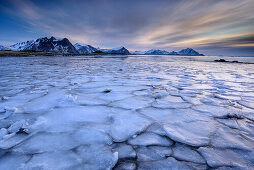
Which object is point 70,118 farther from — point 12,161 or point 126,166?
point 126,166

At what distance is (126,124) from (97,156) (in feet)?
1.62

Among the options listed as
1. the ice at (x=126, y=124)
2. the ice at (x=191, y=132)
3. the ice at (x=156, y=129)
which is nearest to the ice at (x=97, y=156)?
the ice at (x=126, y=124)

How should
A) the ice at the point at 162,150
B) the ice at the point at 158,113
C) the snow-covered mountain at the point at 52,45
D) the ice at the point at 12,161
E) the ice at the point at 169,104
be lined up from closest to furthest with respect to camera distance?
the ice at the point at 12,161 < the ice at the point at 162,150 < the ice at the point at 158,113 < the ice at the point at 169,104 < the snow-covered mountain at the point at 52,45

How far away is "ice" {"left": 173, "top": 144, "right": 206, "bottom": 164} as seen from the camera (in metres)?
0.92

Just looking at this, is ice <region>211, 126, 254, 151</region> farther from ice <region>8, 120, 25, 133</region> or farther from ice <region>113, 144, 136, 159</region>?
ice <region>8, 120, 25, 133</region>

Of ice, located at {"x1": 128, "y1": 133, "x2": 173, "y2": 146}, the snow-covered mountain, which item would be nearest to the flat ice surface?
ice, located at {"x1": 128, "y1": 133, "x2": 173, "y2": 146}

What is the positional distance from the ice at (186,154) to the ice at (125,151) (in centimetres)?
33

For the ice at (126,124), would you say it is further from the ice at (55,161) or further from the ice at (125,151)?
the ice at (55,161)

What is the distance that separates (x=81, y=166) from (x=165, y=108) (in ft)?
4.27

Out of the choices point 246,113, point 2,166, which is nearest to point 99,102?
point 2,166

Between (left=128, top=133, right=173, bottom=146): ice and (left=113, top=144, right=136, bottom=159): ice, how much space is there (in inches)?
2.8

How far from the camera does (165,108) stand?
5.87 ft

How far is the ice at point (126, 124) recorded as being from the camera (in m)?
1.18

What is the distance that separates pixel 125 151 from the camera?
99 cm
